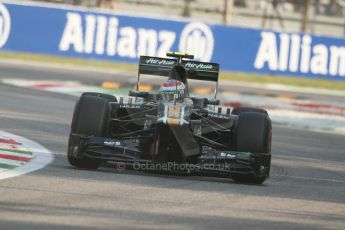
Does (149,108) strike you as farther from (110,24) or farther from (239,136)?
(110,24)

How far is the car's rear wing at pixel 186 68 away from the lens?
42.1 feet

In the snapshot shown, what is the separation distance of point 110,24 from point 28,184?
20843 mm

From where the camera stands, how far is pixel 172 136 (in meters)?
11.1

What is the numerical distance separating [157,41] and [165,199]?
2112cm

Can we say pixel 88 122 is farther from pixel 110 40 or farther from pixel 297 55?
pixel 297 55

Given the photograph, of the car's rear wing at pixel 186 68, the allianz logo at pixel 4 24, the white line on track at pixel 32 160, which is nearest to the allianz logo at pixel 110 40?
the allianz logo at pixel 4 24

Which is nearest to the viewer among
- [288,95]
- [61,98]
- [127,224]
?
[127,224]

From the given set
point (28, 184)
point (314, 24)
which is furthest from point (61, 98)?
point (314, 24)

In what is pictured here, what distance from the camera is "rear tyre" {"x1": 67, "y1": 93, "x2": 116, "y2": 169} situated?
11.6 m

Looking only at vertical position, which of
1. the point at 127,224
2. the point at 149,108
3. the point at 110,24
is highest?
the point at 110,24

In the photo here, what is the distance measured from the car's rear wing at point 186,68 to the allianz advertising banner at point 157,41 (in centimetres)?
1747

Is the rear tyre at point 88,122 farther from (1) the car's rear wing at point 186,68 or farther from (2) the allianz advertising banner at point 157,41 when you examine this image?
(2) the allianz advertising banner at point 157,41

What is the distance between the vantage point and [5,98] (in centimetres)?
2052

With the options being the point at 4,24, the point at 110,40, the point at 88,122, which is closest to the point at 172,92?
the point at 88,122
